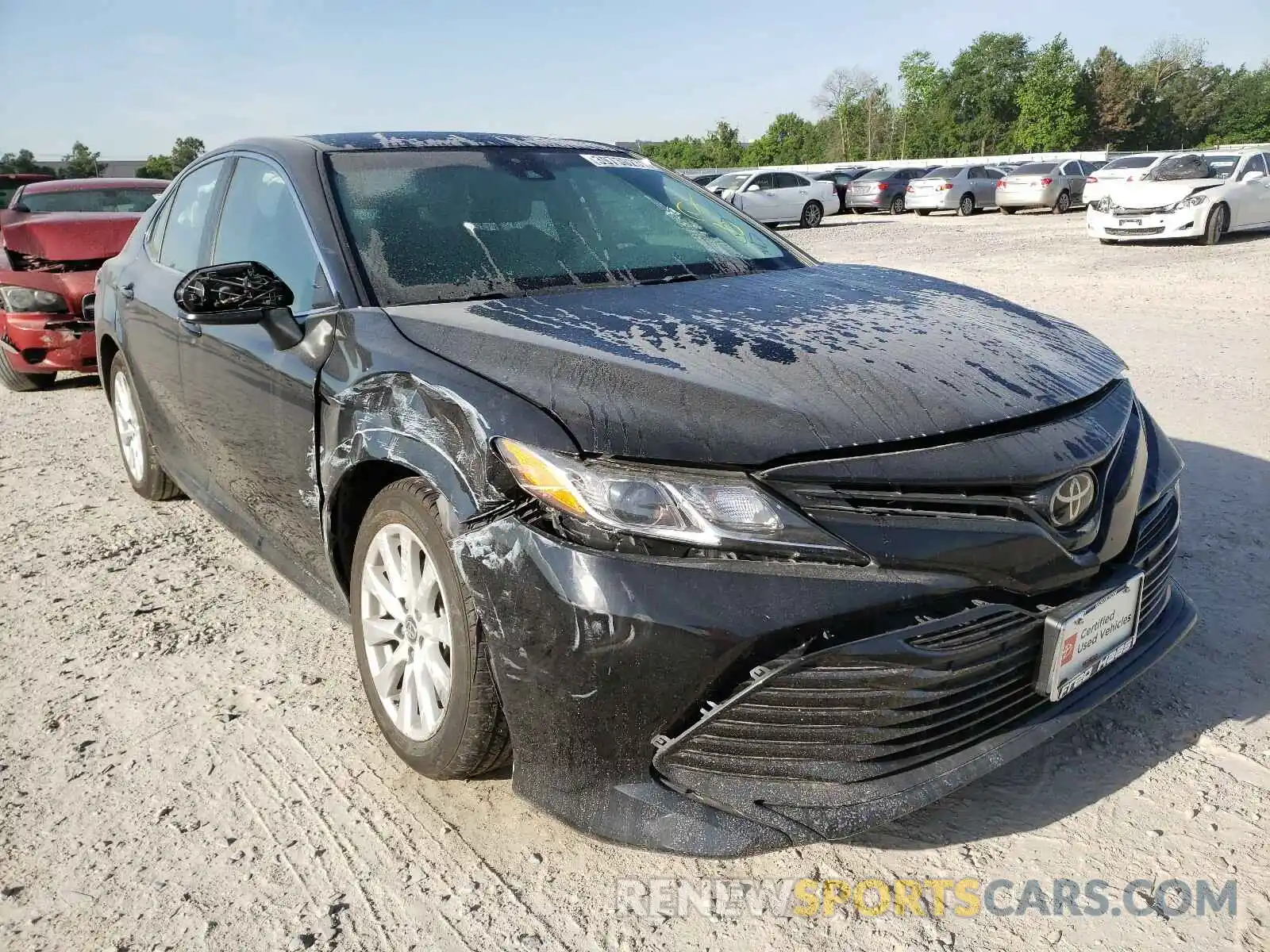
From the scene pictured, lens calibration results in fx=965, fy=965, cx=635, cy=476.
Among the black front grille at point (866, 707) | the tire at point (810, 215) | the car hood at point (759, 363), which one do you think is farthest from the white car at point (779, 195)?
the black front grille at point (866, 707)

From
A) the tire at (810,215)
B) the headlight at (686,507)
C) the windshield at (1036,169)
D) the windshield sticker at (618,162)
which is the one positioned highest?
the windshield sticker at (618,162)

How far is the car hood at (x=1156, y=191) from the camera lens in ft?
46.7

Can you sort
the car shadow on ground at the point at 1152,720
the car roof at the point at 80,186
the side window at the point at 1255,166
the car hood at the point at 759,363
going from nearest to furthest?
the car hood at the point at 759,363
the car shadow on ground at the point at 1152,720
the car roof at the point at 80,186
the side window at the point at 1255,166

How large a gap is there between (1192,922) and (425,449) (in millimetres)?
1788

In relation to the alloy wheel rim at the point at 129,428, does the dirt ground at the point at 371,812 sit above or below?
below

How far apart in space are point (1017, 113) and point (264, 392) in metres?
79.0

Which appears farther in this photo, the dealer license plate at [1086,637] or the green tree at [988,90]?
the green tree at [988,90]

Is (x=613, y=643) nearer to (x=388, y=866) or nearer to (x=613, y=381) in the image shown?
(x=613, y=381)

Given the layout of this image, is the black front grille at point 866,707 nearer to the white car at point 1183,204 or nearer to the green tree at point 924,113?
the white car at point 1183,204

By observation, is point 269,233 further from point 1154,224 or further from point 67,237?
point 1154,224

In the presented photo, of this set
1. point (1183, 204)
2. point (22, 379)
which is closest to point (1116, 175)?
point (1183, 204)

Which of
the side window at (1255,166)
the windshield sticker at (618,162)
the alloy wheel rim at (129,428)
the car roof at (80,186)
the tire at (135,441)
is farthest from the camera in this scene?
the side window at (1255,166)

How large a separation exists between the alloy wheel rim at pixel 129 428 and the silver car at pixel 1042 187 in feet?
82.4

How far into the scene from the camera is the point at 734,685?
175 centimetres
